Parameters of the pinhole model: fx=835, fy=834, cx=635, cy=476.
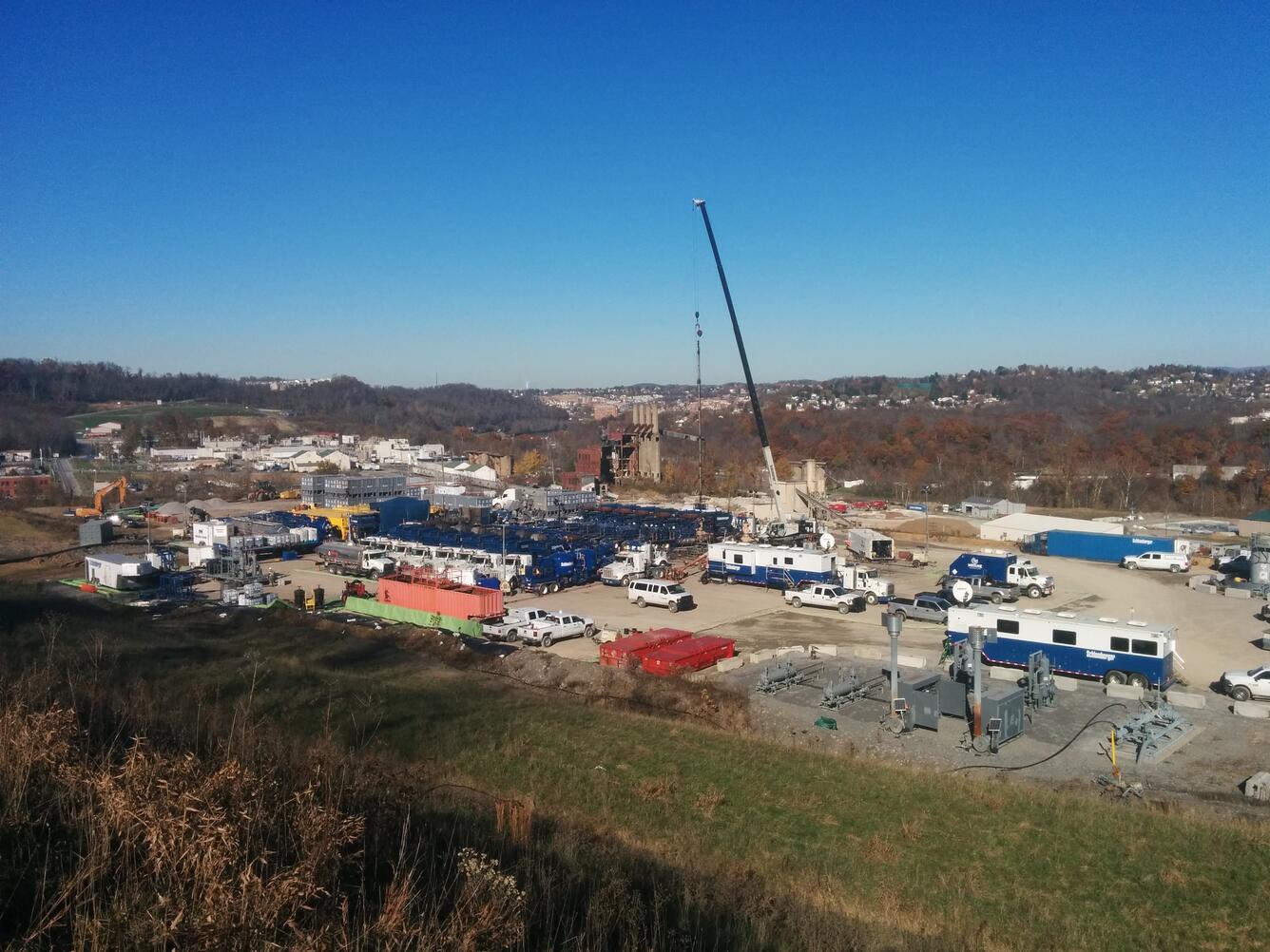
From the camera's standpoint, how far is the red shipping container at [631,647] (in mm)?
15172

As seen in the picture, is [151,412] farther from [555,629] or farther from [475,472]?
[555,629]

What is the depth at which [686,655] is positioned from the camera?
593 inches

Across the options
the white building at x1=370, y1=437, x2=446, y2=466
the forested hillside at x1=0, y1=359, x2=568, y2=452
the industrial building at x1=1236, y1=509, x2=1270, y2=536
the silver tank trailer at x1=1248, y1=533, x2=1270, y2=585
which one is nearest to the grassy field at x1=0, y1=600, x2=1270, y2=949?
the silver tank trailer at x1=1248, y1=533, x2=1270, y2=585

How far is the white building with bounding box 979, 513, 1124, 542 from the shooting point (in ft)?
109

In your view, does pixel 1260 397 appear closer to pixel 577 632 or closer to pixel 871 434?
pixel 871 434

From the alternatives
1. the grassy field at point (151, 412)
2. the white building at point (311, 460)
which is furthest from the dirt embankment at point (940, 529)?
the grassy field at point (151, 412)

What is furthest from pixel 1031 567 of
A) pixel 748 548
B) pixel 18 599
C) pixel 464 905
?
pixel 18 599

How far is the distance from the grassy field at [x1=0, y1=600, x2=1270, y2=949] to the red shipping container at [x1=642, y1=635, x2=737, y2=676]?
258 cm

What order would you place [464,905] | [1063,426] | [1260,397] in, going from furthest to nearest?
[1260,397] → [1063,426] → [464,905]

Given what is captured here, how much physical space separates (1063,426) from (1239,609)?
60482mm

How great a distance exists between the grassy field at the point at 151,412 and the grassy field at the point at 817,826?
10463 centimetres

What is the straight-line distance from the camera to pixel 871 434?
77562 mm

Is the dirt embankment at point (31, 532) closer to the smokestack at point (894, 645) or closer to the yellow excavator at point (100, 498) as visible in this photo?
the yellow excavator at point (100, 498)

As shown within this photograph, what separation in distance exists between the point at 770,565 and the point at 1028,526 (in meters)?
16.3
